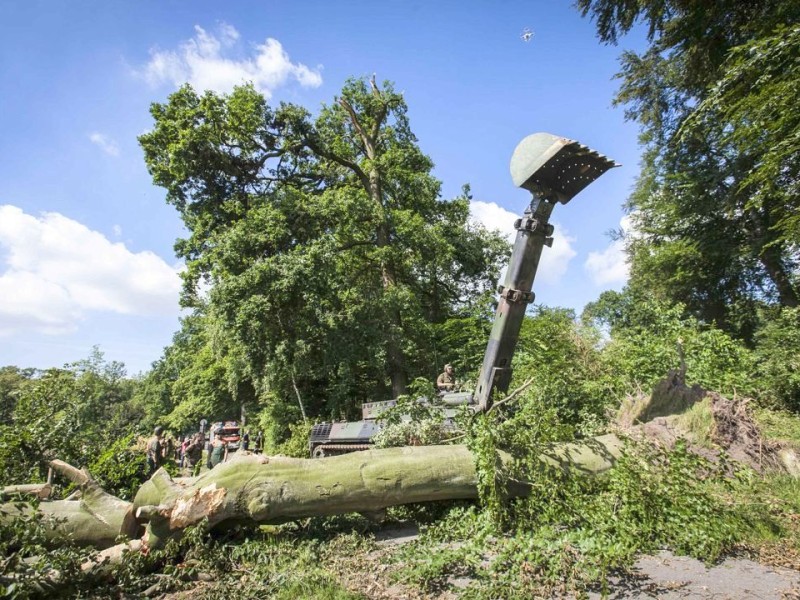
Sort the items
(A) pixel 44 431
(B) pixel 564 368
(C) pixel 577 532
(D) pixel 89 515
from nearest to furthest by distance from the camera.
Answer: (C) pixel 577 532, (D) pixel 89 515, (A) pixel 44 431, (B) pixel 564 368

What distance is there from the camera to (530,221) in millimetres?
5965

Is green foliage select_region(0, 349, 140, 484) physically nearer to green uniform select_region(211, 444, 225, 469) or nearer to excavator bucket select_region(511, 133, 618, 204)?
green uniform select_region(211, 444, 225, 469)

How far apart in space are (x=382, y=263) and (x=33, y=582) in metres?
15.0

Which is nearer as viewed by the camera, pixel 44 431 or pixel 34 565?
pixel 34 565

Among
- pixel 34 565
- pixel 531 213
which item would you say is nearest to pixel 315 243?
pixel 531 213

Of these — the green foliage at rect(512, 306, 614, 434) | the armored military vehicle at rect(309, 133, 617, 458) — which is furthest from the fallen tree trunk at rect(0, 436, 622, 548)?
the green foliage at rect(512, 306, 614, 434)

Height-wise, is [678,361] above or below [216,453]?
above

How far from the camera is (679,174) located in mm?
17953

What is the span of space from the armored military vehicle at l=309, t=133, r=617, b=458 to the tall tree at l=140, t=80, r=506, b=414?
9.28 metres

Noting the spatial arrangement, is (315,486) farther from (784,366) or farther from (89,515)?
(784,366)

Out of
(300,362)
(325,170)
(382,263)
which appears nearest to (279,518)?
(300,362)

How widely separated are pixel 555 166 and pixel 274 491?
4976 millimetres

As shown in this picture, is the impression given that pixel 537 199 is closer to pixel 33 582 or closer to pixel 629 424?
pixel 629 424

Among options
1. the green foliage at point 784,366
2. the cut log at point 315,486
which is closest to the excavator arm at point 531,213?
the cut log at point 315,486
